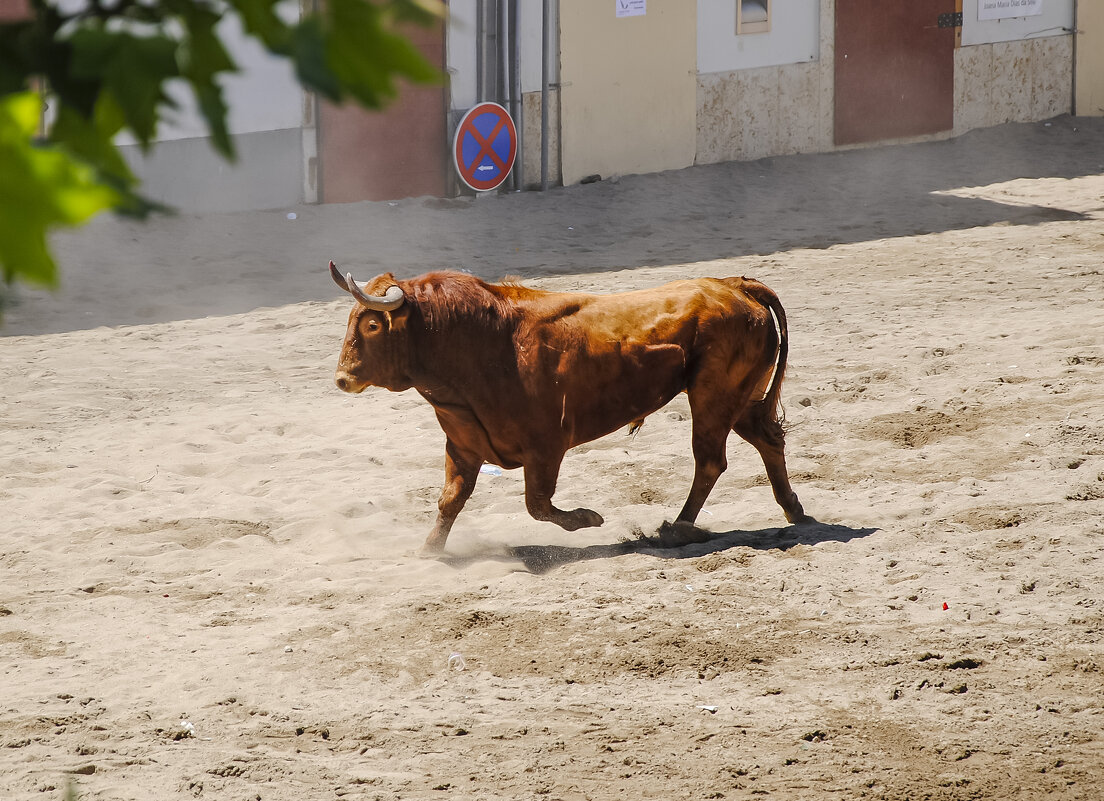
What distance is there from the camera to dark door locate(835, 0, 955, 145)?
710 inches

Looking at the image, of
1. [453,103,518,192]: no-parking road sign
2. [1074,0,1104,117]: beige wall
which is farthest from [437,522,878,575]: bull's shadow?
[1074,0,1104,117]: beige wall

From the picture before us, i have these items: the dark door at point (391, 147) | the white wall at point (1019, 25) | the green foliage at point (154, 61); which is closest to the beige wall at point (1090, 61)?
the white wall at point (1019, 25)

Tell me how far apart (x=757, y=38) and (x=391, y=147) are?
212 inches

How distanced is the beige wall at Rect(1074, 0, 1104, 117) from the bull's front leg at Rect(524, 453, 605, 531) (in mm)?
16850

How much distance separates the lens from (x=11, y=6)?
11.9 meters

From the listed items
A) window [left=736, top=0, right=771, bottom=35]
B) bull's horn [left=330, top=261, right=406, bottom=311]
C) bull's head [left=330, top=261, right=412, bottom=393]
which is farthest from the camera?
window [left=736, top=0, right=771, bottom=35]

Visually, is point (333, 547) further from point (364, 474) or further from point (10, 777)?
point (10, 777)

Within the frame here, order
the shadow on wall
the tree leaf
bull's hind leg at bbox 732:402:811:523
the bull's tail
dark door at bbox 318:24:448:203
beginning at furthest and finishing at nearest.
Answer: dark door at bbox 318:24:448:203
the shadow on wall
bull's hind leg at bbox 732:402:811:523
the bull's tail
the tree leaf

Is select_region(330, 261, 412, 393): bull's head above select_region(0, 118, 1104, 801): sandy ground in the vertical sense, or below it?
above

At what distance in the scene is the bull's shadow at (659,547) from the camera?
20.5 feet

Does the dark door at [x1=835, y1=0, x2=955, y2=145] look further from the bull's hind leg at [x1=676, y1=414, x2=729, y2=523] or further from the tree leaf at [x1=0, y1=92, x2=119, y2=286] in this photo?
the tree leaf at [x1=0, y1=92, x2=119, y2=286]

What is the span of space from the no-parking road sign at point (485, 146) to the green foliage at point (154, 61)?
13620 mm

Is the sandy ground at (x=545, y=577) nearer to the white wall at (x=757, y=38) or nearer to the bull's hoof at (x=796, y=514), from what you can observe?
the bull's hoof at (x=796, y=514)

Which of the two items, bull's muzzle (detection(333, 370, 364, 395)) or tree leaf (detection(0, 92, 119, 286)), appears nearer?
tree leaf (detection(0, 92, 119, 286))
